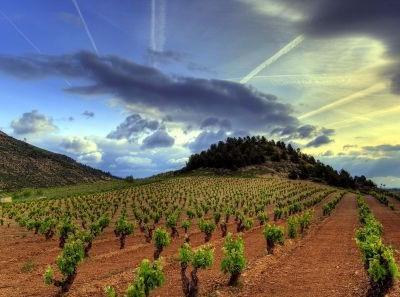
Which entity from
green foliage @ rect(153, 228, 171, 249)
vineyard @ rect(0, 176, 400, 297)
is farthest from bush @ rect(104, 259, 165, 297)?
green foliage @ rect(153, 228, 171, 249)

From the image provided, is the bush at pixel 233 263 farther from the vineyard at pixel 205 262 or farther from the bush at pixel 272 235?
the bush at pixel 272 235

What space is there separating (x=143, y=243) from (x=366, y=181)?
16413 cm

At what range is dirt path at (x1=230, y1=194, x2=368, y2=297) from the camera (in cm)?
2397

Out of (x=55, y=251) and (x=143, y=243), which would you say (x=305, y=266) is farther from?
(x=55, y=251)

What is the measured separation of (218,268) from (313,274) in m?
5.56

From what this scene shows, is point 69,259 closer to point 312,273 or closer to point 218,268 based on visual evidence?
point 218,268

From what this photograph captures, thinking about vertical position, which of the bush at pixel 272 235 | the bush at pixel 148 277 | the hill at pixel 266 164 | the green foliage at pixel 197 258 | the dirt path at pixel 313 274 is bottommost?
the dirt path at pixel 313 274

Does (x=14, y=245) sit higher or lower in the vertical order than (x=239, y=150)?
lower

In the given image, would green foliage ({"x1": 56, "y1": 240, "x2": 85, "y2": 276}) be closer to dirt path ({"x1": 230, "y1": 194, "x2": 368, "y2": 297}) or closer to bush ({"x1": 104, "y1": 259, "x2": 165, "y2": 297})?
bush ({"x1": 104, "y1": 259, "x2": 165, "y2": 297})

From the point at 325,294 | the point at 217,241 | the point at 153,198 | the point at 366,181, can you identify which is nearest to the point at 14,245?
the point at 217,241

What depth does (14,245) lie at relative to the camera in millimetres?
44062

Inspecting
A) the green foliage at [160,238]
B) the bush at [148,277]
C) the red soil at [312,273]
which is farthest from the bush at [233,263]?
the green foliage at [160,238]

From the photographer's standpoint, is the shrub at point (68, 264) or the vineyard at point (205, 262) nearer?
the vineyard at point (205, 262)

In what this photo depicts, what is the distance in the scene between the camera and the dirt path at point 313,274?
23969 millimetres
